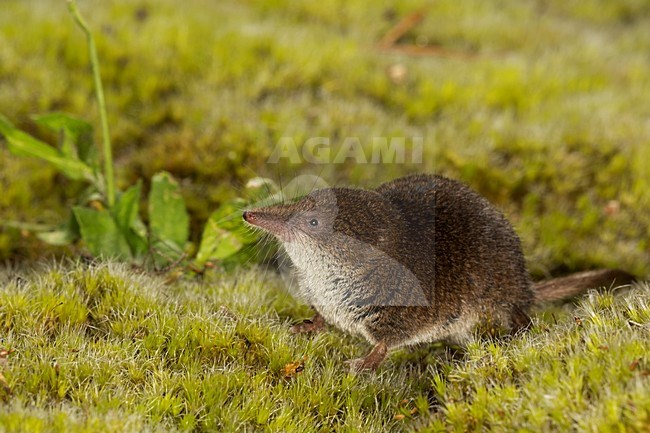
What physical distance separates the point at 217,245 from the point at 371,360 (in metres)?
1.32

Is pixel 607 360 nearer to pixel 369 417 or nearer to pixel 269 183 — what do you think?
pixel 369 417

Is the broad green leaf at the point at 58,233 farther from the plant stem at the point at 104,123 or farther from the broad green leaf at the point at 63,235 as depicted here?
the plant stem at the point at 104,123

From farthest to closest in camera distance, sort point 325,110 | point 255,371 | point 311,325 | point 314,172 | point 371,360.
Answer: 1. point 325,110
2. point 314,172
3. point 311,325
4. point 371,360
5. point 255,371

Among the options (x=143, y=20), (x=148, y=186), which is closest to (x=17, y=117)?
(x=148, y=186)

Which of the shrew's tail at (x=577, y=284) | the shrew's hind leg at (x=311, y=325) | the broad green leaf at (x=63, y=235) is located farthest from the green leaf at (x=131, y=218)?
the shrew's tail at (x=577, y=284)

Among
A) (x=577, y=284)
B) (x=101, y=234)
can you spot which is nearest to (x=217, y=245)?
(x=101, y=234)

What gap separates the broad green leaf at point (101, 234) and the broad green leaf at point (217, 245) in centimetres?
47

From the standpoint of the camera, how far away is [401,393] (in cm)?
313

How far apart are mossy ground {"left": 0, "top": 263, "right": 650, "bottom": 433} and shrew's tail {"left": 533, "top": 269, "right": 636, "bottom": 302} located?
0.34 meters

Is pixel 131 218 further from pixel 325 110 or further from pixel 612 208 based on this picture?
pixel 612 208

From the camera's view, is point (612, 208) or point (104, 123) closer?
point (104, 123)

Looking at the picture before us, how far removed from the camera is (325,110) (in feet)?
18.3

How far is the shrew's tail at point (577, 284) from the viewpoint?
3881 mm

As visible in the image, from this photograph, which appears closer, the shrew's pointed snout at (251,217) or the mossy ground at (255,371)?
the mossy ground at (255,371)
